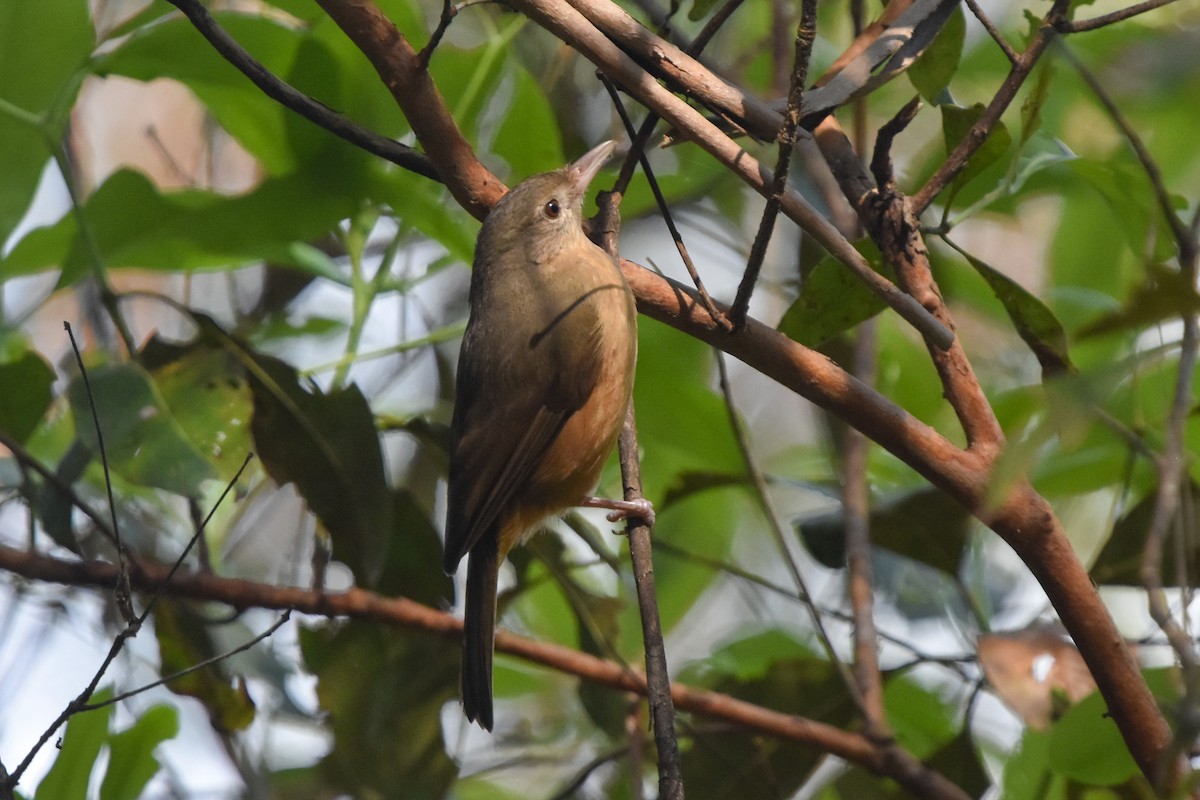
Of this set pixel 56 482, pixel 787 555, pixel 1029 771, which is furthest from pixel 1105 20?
pixel 56 482

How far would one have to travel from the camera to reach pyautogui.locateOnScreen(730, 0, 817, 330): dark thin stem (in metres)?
1.79

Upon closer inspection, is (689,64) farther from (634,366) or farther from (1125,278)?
(1125,278)

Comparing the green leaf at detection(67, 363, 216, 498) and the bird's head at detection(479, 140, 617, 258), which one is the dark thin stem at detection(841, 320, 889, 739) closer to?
the bird's head at detection(479, 140, 617, 258)

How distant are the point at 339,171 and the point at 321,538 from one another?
0.96 m

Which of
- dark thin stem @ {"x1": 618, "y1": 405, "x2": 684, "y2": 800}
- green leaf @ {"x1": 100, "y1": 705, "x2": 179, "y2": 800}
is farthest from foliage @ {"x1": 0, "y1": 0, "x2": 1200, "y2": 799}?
dark thin stem @ {"x1": 618, "y1": 405, "x2": 684, "y2": 800}

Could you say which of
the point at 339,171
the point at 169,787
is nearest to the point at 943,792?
the point at 339,171

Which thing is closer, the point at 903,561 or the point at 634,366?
the point at 634,366

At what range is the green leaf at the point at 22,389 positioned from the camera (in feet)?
9.39

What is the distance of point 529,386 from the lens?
3.22 meters

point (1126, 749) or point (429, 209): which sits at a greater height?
point (429, 209)

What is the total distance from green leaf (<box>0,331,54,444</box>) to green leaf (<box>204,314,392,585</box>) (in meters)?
0.42

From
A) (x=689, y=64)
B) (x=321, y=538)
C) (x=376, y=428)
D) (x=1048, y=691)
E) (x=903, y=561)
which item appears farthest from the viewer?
(x=903, y=561)

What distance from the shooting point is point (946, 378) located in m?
2.24

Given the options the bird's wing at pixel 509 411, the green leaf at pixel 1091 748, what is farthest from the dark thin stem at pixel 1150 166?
the bird's wing at pixel 509 411
